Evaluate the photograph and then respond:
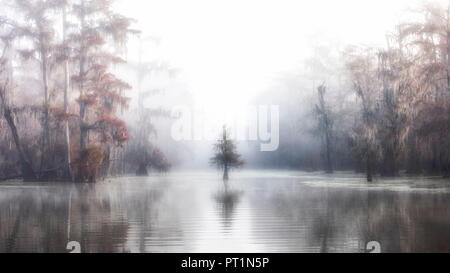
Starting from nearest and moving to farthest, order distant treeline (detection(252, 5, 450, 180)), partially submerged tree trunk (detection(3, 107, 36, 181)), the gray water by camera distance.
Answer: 1. the gray water
2. distant treeline (detection(252, 5, 450, 180))
3. partially submerged tree trunk (detection(3, 107, 36, 181))

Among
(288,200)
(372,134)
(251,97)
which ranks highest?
(251,97)

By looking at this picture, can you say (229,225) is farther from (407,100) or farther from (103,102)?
(103,102)

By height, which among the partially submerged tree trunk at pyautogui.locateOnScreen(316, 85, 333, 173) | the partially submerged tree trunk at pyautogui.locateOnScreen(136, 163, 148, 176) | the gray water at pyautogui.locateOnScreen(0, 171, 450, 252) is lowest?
the partially submerged tree trunk at pyautogui.locateOnScreen(136, 163, 148, 176)

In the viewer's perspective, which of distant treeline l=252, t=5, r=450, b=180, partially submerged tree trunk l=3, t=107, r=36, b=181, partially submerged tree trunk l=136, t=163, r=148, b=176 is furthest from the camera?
partially submerged tree trunk l=136, t=163, r=148, b=176

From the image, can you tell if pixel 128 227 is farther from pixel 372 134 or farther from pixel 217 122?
pixel 217 122

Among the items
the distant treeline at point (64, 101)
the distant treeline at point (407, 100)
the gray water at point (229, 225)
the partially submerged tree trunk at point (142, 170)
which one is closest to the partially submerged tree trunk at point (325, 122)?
the distant treeline at point (407, 100)

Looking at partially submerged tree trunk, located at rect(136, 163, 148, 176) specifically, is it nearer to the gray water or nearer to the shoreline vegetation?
the shoreline vegetation

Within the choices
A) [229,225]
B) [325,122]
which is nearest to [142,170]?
[325,122]

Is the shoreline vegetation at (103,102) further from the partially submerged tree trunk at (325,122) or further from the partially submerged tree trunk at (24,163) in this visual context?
the partially submerged tree trunk at (325,122)

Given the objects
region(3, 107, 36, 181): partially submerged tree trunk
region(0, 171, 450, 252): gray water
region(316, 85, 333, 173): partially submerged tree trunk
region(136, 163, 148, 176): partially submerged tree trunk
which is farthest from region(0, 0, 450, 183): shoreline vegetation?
region(0, 171, 450, 252): gray water
